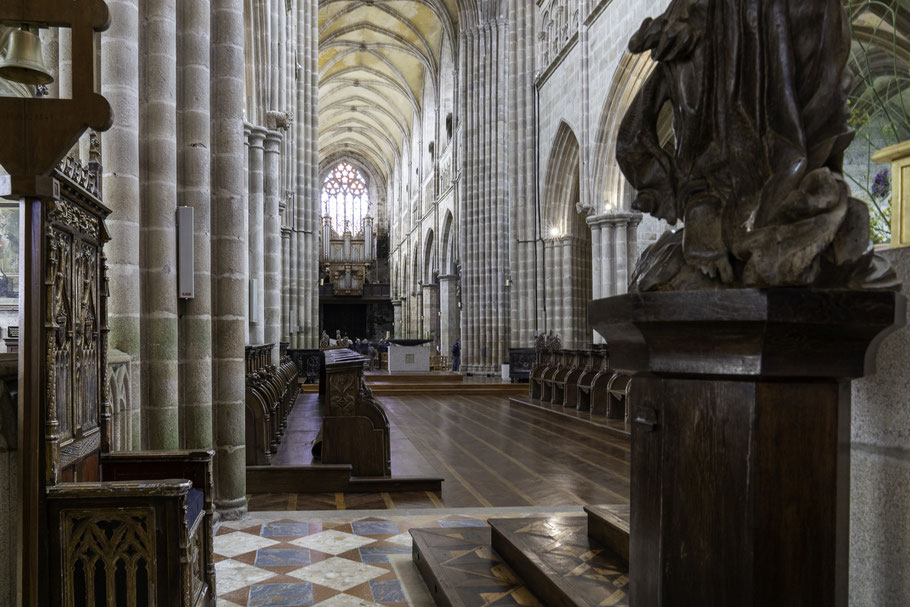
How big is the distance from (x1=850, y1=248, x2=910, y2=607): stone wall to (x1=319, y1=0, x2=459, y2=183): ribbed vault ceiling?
74.9 feet

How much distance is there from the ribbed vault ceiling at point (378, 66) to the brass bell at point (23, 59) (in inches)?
852

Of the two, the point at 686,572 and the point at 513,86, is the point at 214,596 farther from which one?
the point at 513,86

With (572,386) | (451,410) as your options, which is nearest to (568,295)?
(572,386)

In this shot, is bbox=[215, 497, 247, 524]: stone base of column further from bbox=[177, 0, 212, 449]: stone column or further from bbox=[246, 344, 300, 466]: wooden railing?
bbox=[246, 344, 300, 466]: wooden railing

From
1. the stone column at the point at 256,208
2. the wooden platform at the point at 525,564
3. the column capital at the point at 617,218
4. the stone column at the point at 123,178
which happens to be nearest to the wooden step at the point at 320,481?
the stone column at the point at 123,178

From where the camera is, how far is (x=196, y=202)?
466cm

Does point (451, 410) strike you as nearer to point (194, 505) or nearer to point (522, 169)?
point (522, 169)

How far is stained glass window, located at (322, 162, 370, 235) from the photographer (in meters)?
43.3

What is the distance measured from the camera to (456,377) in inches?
655

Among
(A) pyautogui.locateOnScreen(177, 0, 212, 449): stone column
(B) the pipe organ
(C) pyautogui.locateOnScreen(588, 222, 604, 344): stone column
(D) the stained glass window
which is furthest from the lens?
(D) the stained glass window

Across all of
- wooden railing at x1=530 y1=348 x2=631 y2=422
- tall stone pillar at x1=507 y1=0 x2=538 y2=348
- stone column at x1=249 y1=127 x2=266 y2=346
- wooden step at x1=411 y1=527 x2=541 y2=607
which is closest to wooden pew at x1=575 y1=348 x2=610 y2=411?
wooden railing at x1=530 y1=348 x2=631 y2=422

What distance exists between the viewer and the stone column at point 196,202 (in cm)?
457

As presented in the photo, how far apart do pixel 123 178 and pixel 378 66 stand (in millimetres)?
29472

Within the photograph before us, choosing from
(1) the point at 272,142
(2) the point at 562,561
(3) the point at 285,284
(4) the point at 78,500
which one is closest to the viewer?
(4) the point at 78,500
